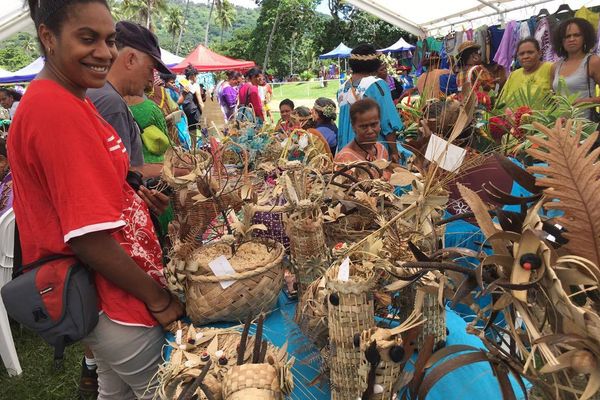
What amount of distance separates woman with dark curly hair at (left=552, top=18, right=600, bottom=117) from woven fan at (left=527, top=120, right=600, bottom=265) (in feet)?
10.4

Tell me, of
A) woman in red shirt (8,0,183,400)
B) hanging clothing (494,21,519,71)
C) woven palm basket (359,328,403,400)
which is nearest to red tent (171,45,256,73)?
hanging clothing (494,21,519,71)

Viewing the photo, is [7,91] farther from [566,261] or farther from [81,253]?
[566,261]

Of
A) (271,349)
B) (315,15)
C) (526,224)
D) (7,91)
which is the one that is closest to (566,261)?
(526,224)

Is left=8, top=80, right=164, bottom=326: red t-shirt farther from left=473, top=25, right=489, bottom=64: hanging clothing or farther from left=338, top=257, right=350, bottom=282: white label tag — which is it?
left=473, top=25, right=489, bottom=64: hanging clothing

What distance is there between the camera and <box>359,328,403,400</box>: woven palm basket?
2.35 feet

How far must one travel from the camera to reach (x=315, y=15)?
32.8 m

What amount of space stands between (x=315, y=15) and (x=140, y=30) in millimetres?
33897

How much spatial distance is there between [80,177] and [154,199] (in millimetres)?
441

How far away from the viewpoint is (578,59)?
336 centimetres

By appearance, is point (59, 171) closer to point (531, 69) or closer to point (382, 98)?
point (382, 98)

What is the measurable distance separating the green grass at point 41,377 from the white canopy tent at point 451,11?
7077mm

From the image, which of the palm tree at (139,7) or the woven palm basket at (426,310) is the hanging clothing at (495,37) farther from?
the palm tree at (139,7)

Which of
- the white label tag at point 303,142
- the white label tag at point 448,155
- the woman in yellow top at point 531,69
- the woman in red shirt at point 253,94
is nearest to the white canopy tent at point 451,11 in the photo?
the woman in red shirt at point 253,94

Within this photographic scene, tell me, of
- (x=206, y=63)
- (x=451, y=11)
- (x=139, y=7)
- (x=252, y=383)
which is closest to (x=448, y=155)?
(x=252, y=383)
